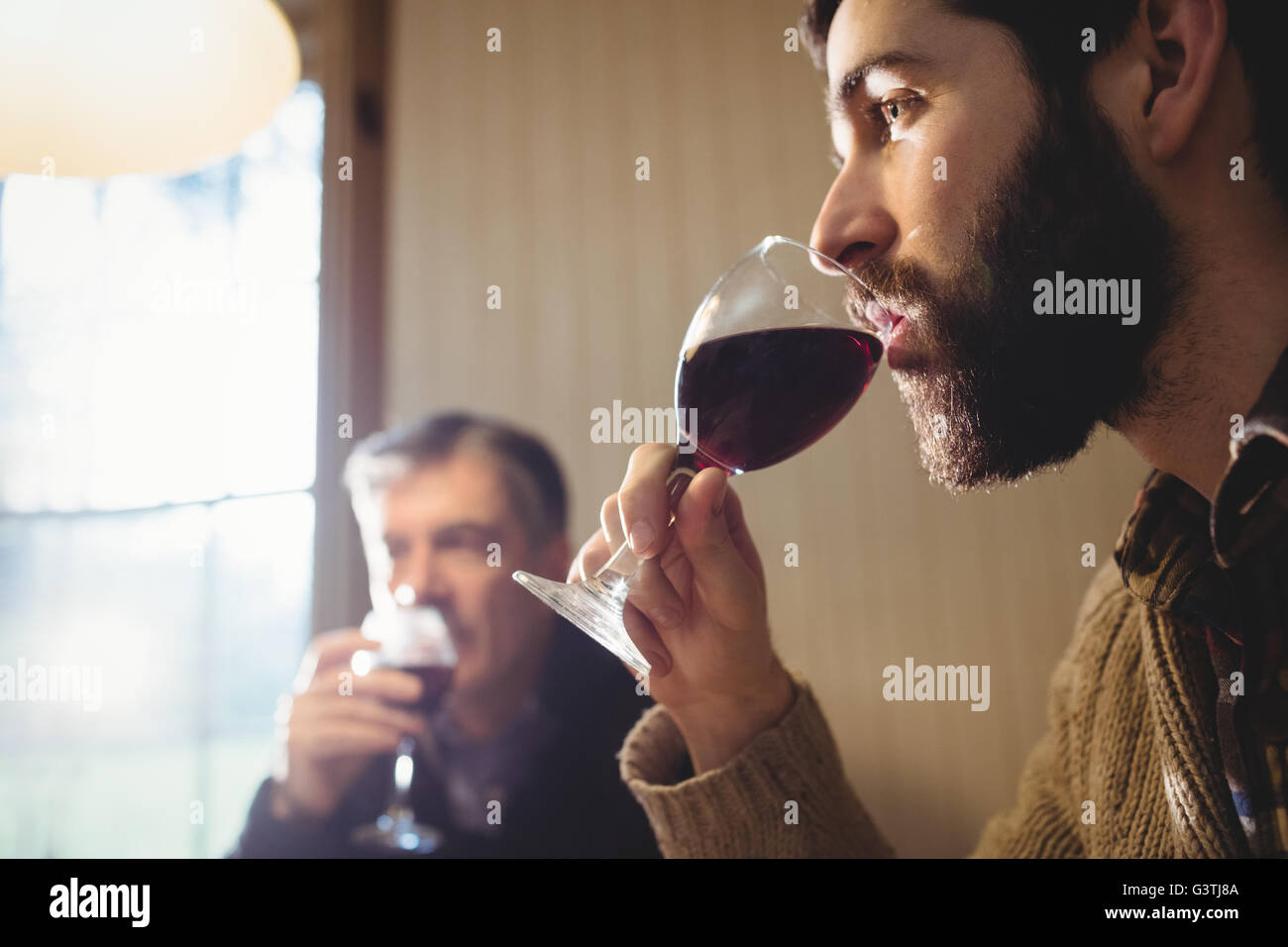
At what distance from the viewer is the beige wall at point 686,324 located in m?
1.10

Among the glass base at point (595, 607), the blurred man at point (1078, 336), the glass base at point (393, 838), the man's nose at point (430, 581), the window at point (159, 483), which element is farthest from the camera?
the window at point (159, 483)

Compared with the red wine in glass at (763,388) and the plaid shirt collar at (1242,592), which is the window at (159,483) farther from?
the plaid shirt collar at (1242,592)

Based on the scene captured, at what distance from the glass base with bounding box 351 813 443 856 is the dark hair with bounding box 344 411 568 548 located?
0.54 m

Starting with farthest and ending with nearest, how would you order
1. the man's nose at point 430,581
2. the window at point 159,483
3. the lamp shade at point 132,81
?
1. the window at point 159,483
2. the man's nose at point 430,581
3. the lamp shade at point 132,81

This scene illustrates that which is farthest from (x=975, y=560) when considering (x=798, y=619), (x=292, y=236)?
(x=292, y=236)

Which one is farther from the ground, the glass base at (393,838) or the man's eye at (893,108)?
the man's eye at (893,108)

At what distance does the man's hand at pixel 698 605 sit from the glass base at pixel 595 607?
0.10 ft

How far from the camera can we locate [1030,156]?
→ 0.62 meters

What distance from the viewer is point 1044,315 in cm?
61

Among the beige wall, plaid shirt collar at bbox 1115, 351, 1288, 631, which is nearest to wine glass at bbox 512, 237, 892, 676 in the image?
plaid shirt collar at bbox 1115, 351, 1288, 631

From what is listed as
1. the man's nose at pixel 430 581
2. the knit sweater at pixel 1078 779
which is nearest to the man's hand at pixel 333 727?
the man's nose at pixel 430 581

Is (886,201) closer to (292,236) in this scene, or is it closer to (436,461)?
(436,461)

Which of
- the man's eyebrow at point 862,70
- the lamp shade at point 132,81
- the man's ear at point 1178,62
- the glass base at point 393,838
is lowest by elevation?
the glass base at point 393,838

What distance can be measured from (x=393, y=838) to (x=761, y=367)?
74 cm
